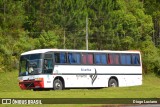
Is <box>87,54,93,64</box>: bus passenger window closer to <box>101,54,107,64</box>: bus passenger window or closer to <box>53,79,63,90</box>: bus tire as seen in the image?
<box>101,54,107,64</box>: bus passenger window

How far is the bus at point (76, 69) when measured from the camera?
117ft

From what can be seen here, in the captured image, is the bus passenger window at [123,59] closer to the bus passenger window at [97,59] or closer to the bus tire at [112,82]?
the bus tire at [112,82]

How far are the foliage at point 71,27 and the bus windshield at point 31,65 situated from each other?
1490 cm

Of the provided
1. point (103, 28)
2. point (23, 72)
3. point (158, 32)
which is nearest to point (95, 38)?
point (103, 28)

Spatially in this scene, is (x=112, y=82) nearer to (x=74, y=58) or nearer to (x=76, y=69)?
(x=76, y=69)

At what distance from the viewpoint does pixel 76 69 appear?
37.8 metres

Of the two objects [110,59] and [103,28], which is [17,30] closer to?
[103,28]

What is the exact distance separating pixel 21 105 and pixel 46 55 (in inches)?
565

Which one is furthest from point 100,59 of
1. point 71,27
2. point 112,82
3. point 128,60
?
point 71,27

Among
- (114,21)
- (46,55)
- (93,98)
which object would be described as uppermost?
(114,21)

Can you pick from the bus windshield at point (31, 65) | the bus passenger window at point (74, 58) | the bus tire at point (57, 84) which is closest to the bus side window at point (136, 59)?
the bus passenger window at point (74, 58)

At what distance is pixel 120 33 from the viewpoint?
64562 millimetres

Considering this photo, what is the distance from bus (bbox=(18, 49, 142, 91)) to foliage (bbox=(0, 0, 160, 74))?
14831 millimetres

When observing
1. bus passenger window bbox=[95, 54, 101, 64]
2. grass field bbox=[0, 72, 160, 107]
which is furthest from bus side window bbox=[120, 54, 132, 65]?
grass field bbox=[0, 72, 160, 107]
